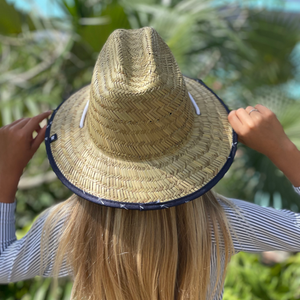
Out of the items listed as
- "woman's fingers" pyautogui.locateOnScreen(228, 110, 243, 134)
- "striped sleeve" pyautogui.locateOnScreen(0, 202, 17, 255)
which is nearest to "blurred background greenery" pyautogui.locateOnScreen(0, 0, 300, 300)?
"woman's fingers" pyautogui.locateOnScreen(228, 110, 243, 134)

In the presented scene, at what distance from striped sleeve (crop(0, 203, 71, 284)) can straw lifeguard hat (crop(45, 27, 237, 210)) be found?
0.67 feet

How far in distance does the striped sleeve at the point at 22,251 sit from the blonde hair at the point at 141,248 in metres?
0.02

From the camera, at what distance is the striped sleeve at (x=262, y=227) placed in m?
0.79

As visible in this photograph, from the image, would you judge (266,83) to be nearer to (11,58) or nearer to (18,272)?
(18,272)

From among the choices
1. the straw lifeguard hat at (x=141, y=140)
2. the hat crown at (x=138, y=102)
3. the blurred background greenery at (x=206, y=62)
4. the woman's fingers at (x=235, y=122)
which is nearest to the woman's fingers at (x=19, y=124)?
the straw lifeguard hat at (x=141, y=140)

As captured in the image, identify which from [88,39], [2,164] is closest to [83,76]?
[88,39]

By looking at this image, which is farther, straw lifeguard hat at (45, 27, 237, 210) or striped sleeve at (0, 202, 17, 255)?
striped sleeve at (0, 202, 17, 255)

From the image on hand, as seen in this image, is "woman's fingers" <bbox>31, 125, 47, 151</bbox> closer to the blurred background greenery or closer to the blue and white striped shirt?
the blue and white striped shirt

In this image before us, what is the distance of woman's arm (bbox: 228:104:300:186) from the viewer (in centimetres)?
76

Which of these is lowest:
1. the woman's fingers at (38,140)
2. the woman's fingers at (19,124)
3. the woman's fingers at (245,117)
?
the woman's fingers at (245,117)

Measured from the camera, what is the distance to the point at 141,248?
0.73m

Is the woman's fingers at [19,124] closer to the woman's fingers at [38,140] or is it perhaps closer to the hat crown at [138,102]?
the woman's fingers at [38,140]

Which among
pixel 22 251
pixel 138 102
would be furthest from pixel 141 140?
pixel 22 251

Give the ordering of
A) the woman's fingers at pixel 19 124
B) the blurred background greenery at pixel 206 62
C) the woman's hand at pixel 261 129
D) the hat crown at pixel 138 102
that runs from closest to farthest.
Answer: the hat crown at pixel 138 102 → the woman's hand at pixel 261 129 → the woman's fingers at pixel 19 124 → the blurred background greenery at pixel 206 62
